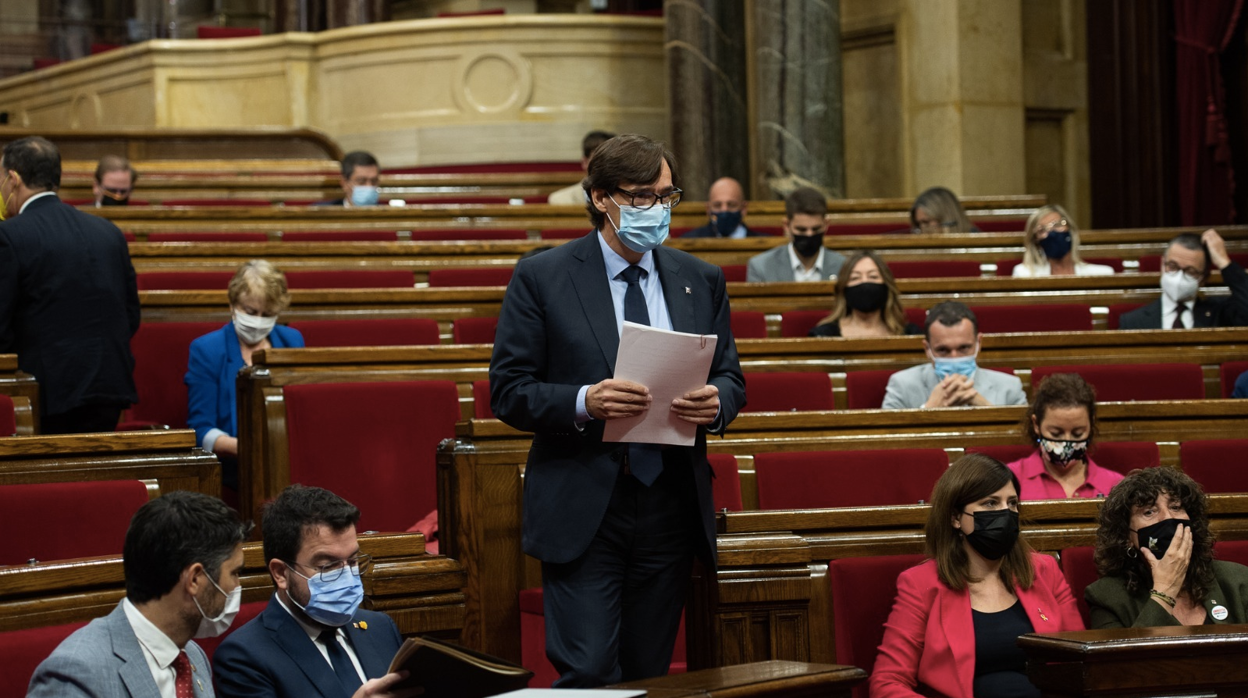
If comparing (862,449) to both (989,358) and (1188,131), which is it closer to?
(989,358)

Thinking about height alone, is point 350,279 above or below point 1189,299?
above

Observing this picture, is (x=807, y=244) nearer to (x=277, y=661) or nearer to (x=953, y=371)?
(x=953, y=371)

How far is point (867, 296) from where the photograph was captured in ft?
13.8

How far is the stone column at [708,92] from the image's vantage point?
8.11 meters

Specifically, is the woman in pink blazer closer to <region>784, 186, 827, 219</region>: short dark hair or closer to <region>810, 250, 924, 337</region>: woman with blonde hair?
<region>810, 250, 924, 337</region>: woman with blonde hair

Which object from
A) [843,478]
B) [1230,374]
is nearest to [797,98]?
[1230,374]

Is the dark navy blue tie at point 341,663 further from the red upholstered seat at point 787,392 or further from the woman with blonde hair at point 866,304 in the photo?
the woman with blonde hair at point 866,304

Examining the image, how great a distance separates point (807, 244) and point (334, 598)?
10.4 ft

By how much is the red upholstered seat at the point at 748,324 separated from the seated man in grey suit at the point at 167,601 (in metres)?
2.72

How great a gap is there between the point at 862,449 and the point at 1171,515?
2.61 ft

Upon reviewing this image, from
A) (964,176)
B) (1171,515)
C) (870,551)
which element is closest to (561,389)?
(870,551)

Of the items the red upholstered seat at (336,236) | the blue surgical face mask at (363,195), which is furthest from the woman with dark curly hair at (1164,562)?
the blue surgical face mask at (363,195)

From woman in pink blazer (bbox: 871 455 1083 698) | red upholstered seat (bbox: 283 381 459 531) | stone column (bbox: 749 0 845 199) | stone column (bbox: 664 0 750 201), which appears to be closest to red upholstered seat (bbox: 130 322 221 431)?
red upholstered seat (bbox: 283 381 459 531)

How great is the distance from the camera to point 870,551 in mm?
2586
